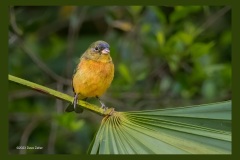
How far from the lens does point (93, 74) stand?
9.29 ft

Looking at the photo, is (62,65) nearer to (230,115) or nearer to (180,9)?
(180,9)

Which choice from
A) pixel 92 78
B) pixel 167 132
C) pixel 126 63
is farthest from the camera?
pixel 126 63

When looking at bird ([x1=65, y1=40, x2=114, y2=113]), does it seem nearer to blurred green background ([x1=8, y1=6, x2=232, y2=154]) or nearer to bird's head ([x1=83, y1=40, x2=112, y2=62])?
bird's head ([x1=83, y1=40, x2=112, y2=62])

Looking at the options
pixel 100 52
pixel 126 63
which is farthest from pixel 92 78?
pixel 126 63

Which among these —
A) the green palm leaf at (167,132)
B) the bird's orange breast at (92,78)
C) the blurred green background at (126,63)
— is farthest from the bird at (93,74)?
the blurred green background at (126,63)

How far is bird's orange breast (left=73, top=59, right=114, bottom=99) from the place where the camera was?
9.10 ft

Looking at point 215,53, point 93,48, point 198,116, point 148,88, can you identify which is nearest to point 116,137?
point 198,116

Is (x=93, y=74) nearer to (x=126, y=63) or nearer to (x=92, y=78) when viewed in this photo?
(x=92, y=78)

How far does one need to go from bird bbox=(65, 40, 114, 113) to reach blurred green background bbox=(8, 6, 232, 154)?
2.37ft

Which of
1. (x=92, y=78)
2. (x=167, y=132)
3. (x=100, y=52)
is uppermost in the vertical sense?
(x=100, y=52)

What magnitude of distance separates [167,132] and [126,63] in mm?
1558

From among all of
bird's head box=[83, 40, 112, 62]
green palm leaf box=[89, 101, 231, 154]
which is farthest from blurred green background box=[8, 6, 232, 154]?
green palm leaf box=[89, 101, 231, 154]

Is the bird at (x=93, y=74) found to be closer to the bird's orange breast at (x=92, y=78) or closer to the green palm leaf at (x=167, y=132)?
the bird's orange breast at (x=92, y=78)

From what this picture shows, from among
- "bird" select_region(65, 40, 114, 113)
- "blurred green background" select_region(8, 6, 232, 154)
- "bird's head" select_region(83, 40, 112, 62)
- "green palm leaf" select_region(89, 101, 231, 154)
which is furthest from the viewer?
"blurred green background" select_region(8, 6, 232, 154)
